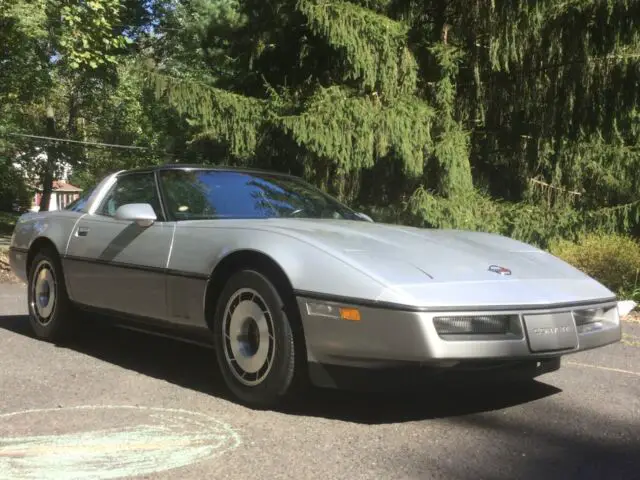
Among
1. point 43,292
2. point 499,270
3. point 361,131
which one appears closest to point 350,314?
point 499,270

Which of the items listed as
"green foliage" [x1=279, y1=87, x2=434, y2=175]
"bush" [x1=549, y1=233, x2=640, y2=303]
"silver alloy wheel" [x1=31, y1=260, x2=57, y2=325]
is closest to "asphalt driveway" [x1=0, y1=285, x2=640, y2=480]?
"silver alloy wheel" [x1=31, y1=260, x2=57, y2=325]

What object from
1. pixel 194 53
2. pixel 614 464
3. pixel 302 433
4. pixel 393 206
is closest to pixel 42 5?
pixel 393 206

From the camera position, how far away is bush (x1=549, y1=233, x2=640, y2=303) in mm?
9156

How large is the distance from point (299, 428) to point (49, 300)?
3.05 metres

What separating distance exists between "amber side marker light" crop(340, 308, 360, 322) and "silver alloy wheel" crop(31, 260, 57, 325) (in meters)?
3.07

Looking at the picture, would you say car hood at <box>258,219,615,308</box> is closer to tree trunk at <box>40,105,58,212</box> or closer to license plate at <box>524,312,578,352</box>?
license plate at <box>524,312,578,352</box>

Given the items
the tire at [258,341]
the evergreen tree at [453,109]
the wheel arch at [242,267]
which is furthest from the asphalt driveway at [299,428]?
the evergreen tree at [453,109]

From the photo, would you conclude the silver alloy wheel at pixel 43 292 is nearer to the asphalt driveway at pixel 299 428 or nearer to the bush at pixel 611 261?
the asphalt driveway at pixel 299 428

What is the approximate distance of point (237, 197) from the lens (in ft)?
15.6

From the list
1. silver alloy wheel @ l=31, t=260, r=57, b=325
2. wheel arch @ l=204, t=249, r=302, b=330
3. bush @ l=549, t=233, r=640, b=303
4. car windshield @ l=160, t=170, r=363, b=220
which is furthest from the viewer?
bush @ l=549, t=233, r=640, b=303

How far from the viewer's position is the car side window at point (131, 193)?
495 centimetres

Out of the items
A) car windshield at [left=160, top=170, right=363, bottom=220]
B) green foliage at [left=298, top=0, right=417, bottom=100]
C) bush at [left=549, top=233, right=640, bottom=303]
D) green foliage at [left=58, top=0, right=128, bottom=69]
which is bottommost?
bush at [left=549, top=233, right=640, bottom=303]

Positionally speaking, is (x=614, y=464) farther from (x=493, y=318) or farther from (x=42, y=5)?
(x=42, y=5)

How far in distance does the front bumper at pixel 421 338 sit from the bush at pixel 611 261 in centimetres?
581
